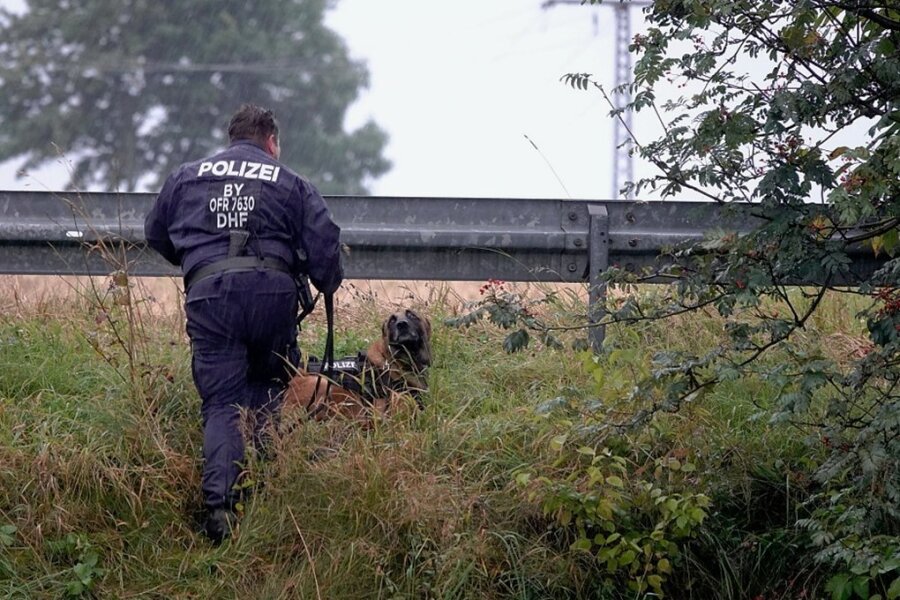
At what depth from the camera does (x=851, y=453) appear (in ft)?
15.1

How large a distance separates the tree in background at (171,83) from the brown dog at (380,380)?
2337cm

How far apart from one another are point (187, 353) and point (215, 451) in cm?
107

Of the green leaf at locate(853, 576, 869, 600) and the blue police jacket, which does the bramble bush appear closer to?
the green leaf at locate(853, 576, 869, 600)

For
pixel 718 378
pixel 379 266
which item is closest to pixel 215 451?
pixel 379 266

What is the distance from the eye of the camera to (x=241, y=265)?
5758 mm

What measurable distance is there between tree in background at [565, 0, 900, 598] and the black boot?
1.74 metres

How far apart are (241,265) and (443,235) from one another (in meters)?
1.35

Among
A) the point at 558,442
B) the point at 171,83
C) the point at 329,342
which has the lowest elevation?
the point at 558,442

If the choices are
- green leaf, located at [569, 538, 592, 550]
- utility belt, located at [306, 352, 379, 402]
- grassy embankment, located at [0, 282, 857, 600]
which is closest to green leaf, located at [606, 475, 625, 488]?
grassy embankment, located at [0, 282, 857, 600]

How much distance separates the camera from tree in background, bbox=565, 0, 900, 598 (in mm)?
4484

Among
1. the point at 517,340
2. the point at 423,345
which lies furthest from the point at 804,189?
the point at 423,345

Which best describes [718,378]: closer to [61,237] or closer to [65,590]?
[65,590]

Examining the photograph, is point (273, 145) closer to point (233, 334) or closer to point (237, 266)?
point (237, 266)

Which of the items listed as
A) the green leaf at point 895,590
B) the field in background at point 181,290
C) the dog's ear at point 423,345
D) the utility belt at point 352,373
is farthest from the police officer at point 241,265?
the green leaf at point 895,590
